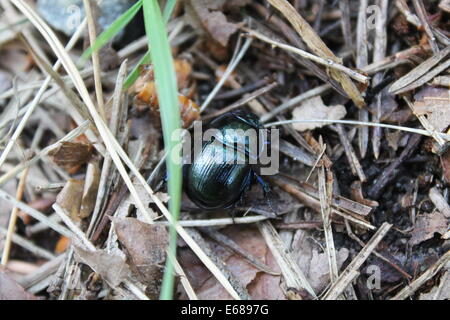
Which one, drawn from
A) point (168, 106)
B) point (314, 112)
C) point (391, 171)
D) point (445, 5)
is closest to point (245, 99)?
point (314, 112)

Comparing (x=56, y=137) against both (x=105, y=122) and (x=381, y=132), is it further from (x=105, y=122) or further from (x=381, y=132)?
(x=381, y=132)

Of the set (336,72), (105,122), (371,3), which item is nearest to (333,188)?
(336,72)

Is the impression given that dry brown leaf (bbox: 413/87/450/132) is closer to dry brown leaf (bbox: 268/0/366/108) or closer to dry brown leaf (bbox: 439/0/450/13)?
dry brown leaf (bbox: 268/0/366/108)

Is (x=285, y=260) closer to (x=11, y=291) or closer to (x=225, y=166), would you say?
(x=225, y=166)

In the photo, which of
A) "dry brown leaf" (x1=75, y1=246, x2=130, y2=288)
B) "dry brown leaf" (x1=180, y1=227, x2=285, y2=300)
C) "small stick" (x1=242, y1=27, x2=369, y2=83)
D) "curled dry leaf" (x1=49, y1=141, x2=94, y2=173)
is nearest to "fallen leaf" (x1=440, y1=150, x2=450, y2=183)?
"small stick" (x1=242, y1=27, x2=369, y2=83)

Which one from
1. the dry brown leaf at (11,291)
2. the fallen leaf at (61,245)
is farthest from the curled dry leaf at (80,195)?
the dry brown leaf at (11,291)

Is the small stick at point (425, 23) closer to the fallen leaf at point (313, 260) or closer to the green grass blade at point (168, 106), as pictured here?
the fallen leaf at point (313, 260)
